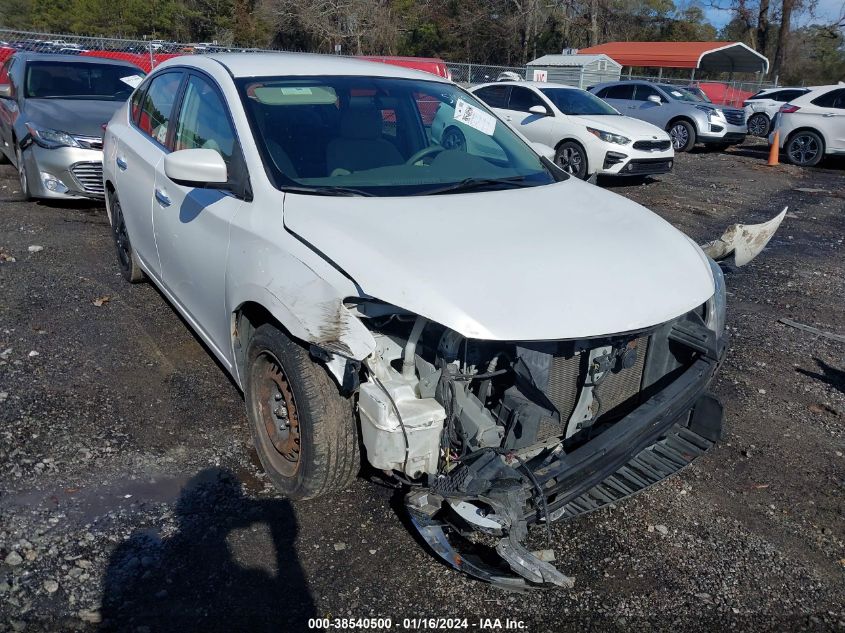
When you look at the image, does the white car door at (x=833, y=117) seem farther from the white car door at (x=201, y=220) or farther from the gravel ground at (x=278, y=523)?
the white car door at (x=201, y=220)

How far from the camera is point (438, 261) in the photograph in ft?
8.72

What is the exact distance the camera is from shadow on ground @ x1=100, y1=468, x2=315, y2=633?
2533mm

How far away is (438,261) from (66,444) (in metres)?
2.21

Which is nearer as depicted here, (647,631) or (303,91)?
(647,631)

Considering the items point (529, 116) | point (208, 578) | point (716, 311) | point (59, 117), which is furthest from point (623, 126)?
point (208, 578)

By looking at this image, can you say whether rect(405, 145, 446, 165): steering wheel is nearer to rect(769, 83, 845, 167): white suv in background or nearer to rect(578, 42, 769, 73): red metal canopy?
rect(769, 83, 845, 167): white suv in background

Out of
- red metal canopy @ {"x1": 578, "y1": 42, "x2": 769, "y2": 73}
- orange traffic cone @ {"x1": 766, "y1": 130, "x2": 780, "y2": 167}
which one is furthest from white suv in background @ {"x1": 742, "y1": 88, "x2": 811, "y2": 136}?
red metal canopy @ {"x1": 578, "y1": 42, "x2": 769, "y2": 73}

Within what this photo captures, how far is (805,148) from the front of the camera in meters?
15.4

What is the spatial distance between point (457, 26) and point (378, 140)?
44.5 metres

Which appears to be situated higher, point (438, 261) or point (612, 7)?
point (612, 7)

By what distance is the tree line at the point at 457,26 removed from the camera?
129ft

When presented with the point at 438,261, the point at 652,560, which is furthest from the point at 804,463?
the point at 438,261

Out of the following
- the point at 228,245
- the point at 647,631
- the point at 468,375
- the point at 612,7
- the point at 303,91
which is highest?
the point at 612,7

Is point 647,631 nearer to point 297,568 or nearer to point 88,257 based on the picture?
point 297,568
